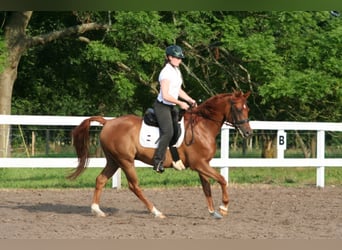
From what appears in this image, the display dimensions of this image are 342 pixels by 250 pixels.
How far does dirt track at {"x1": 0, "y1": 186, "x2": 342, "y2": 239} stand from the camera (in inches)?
264

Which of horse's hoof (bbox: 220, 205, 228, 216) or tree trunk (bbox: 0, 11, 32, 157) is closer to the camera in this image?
horse's hoof (bbox: 220, 205, 228, 216)

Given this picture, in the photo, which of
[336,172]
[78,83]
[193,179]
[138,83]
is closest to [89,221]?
[193,179]

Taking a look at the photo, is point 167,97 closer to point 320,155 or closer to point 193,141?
point 193,141

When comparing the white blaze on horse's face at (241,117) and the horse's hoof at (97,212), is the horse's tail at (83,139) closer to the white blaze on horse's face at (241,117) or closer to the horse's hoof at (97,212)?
the horse's hoof at (97,212)

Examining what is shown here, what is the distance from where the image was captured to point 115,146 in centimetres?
849

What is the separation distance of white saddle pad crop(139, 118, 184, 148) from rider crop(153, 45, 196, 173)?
0.40 ft

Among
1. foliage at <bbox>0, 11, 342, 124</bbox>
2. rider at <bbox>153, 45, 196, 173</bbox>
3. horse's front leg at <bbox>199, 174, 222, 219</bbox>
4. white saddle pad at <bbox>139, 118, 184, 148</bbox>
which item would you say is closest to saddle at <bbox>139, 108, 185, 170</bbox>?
white saddle pad at <bbox>139, 118, 184, 148</bbox>

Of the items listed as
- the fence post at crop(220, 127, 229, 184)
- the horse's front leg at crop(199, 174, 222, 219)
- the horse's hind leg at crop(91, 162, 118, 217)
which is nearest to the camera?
the horse's front leg at crop(199, 174, 222, 219)

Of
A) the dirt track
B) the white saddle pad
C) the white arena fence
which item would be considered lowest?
the dirt track

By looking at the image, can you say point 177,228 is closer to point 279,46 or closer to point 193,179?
point 193,179

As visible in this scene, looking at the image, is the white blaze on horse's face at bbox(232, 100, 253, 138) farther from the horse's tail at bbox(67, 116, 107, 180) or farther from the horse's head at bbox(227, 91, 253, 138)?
the horse's tail at bbox(67, 116, 107, 180)

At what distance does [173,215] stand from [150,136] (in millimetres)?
1200

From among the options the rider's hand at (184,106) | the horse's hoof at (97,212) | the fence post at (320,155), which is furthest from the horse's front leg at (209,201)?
the fence post at (320,155)

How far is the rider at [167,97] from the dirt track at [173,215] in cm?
92
